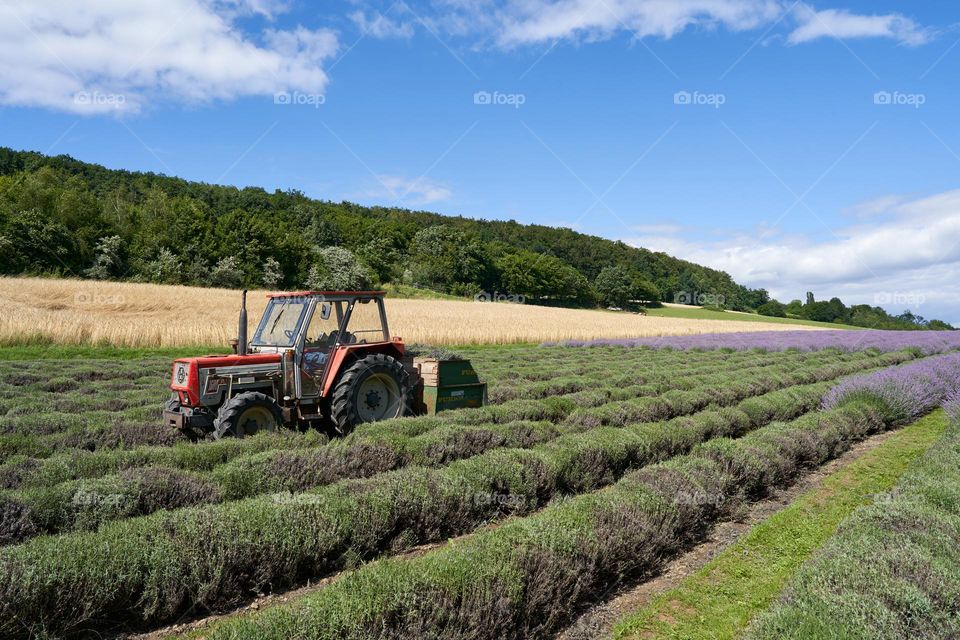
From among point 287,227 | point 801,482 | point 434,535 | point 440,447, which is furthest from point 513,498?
point 287,227

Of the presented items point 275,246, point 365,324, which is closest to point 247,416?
point 365,324

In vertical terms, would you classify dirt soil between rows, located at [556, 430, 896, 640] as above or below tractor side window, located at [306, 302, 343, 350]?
below

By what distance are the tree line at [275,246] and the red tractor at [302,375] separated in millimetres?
37305

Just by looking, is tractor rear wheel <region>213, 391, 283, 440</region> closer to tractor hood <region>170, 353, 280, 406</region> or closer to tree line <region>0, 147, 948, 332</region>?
tractor hood <region>170, 353, 280, 406</region>

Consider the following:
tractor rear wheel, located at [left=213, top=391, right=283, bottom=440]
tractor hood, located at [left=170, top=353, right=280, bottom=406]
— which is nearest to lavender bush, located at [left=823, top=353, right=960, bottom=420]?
tractor rear wheel, located at [left=213, top=391, right=283, bottom=440]

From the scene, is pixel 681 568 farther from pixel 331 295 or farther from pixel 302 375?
pixel 331 295

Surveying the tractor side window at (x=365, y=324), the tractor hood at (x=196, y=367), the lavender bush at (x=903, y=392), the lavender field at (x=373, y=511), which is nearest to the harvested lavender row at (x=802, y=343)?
the lavender bush at (x=903, y=392)

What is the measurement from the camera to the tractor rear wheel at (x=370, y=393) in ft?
27.5

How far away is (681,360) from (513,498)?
17010 mm

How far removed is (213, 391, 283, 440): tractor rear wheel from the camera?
7461 millimetres

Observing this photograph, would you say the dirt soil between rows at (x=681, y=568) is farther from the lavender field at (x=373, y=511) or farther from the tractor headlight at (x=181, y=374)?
the tractor headlight at (x=181, y=374)

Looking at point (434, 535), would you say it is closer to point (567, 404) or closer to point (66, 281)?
point (567, 404)

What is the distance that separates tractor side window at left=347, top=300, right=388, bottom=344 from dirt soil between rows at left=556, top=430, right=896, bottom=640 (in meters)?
5.37

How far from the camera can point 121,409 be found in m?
10.3
